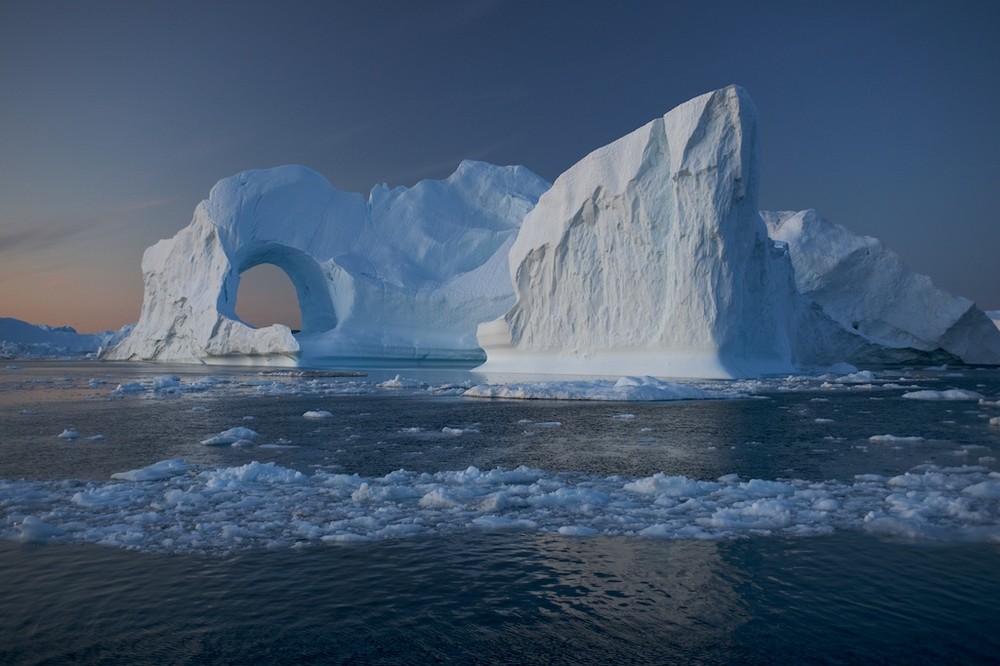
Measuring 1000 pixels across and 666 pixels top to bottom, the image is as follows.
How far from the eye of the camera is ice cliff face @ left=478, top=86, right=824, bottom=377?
→ 2327 centimetres

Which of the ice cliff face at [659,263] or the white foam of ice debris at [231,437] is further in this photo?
the ice cliff face at [659,263]

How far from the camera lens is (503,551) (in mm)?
4555

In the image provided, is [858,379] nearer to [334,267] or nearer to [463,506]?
[463,506]

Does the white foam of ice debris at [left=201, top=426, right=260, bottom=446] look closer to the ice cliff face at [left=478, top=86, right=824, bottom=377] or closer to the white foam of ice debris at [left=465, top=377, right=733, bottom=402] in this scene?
the white foam of ice debris at [left=465, top=377, right=733, bottom=402]

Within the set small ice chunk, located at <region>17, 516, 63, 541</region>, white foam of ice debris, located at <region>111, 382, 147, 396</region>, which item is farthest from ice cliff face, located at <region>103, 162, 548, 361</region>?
small ice chunk, located at <region>17, 516, 63, 541</region>

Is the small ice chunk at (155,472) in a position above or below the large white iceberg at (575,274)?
below

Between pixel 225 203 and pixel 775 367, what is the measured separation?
28146 mm

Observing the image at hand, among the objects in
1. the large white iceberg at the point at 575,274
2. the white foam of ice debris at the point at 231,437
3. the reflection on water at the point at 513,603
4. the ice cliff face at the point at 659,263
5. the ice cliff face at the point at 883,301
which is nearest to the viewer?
the reflection on water at the point at 513,603

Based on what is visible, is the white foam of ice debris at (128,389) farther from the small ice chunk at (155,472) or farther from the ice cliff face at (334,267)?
the small ice chunk at (155,472)

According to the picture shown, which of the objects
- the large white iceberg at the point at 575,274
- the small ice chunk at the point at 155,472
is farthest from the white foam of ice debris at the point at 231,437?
the large white iceberg at the point at 575,274

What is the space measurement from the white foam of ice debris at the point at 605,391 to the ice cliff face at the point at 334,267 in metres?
18.7

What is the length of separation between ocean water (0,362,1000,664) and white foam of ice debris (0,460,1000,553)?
3cm

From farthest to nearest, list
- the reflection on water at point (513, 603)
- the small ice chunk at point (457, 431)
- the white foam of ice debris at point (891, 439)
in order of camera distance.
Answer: the small ice chunk at point (457, 431) → the white foam of ice debris at point (891, 439) → the reflection on water at point (513, 603)

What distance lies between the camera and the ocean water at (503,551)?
3256 millimetres
